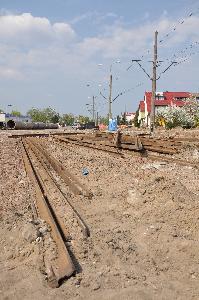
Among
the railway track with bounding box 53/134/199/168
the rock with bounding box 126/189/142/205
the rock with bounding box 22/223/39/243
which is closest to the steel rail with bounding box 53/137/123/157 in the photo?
the railway track with bounding box 53/134/199/168

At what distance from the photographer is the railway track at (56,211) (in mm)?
6199

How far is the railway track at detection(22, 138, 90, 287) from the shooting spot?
620 cm

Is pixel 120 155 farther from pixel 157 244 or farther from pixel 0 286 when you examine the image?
pixel 0 286

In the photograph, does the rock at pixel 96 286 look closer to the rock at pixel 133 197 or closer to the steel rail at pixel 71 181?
the rock at pixel 133 197

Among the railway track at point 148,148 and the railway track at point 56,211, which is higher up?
the railway track at point 148,148

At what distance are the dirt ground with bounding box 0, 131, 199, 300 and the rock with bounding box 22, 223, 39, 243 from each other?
0.06ft

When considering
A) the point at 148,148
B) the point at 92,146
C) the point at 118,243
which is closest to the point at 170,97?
the point at 92,146

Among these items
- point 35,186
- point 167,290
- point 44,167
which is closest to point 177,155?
point 44,167

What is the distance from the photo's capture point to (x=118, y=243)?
24.9 ft

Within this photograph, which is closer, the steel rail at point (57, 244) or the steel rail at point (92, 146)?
the steel rail at point (57, 244)

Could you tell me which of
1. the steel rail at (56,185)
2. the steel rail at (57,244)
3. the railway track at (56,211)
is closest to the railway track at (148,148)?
the steel rail at (56,185)

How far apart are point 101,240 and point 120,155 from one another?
32.5 ft

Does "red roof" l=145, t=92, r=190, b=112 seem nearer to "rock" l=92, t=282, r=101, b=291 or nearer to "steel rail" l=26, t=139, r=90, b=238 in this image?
"steel rail" l=26, t=139, r=90, b=238

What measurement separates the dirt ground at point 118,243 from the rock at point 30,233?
17 mm
